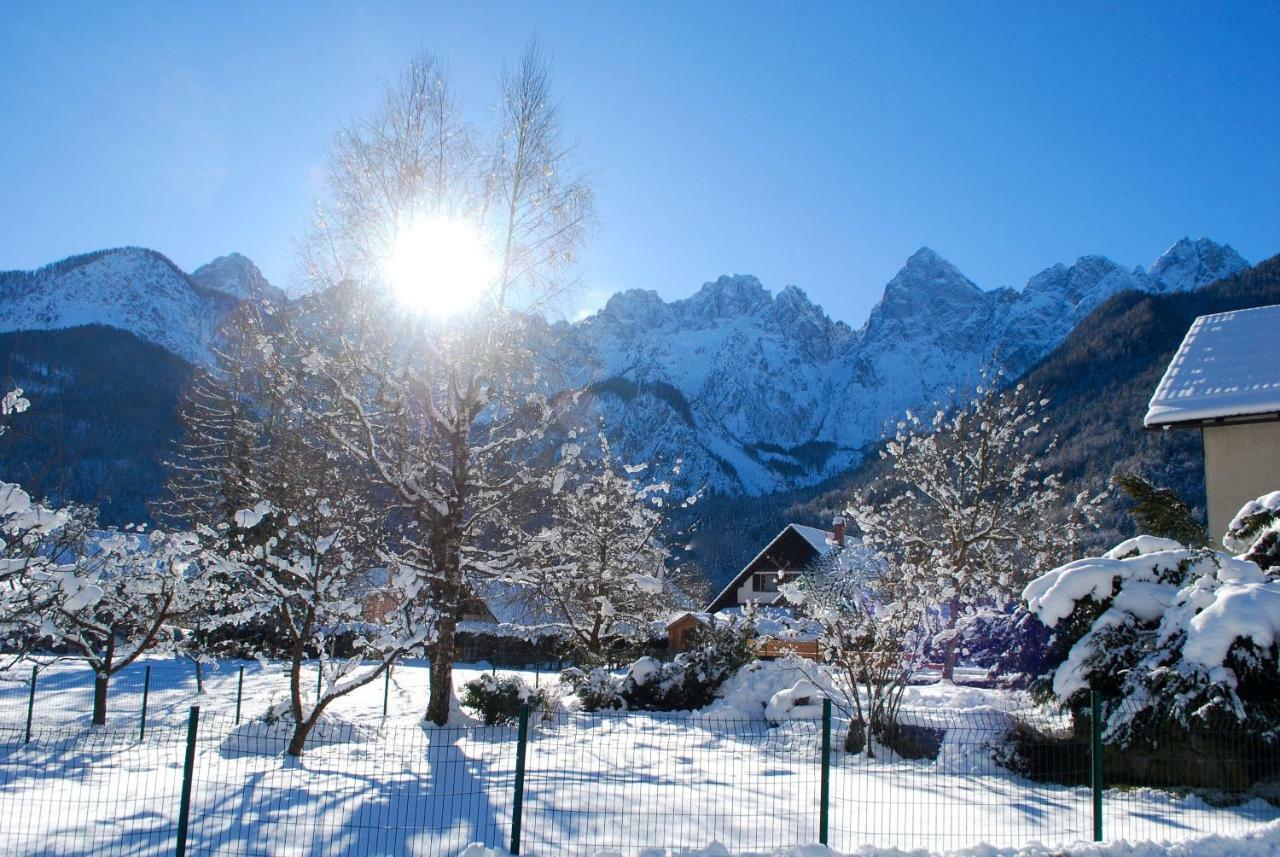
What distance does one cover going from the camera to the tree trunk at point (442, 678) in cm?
1352

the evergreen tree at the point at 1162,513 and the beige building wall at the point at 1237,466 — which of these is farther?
the beige building wall at the point at 1237,466

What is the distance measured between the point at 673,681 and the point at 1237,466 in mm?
11574

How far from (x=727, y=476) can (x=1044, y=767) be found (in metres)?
183

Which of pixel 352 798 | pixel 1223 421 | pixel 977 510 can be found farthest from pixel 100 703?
pixel 1223 421

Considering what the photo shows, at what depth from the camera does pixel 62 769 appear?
10258 millimetres

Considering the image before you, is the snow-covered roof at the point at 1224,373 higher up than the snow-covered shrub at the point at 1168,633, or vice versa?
the snow-covered roof at the point at 1224,373

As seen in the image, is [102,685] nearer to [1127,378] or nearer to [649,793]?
[649,793]

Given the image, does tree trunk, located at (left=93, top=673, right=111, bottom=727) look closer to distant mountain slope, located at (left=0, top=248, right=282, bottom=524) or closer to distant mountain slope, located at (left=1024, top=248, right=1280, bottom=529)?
distant mountain slope, located at (left=0, top=248, right=282, bottom=524)

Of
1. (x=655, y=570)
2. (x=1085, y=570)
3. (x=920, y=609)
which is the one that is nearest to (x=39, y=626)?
(x=920, y=609)

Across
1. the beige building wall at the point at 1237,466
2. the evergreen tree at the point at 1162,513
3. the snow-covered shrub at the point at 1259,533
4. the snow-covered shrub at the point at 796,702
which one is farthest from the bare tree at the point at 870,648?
the beige building wall at the point at 1237,466

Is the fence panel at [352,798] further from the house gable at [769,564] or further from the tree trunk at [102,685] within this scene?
the house gable at [769,564]

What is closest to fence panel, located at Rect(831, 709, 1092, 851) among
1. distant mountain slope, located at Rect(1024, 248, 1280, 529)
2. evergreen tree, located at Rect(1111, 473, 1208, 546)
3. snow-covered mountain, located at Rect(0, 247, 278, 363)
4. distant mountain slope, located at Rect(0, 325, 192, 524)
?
evergreen tree, located at Rect(1111, 473, 1208, 546)

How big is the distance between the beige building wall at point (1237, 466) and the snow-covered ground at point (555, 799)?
571 centimetres

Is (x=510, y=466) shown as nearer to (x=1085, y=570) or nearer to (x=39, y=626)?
(x=39, y=626)
